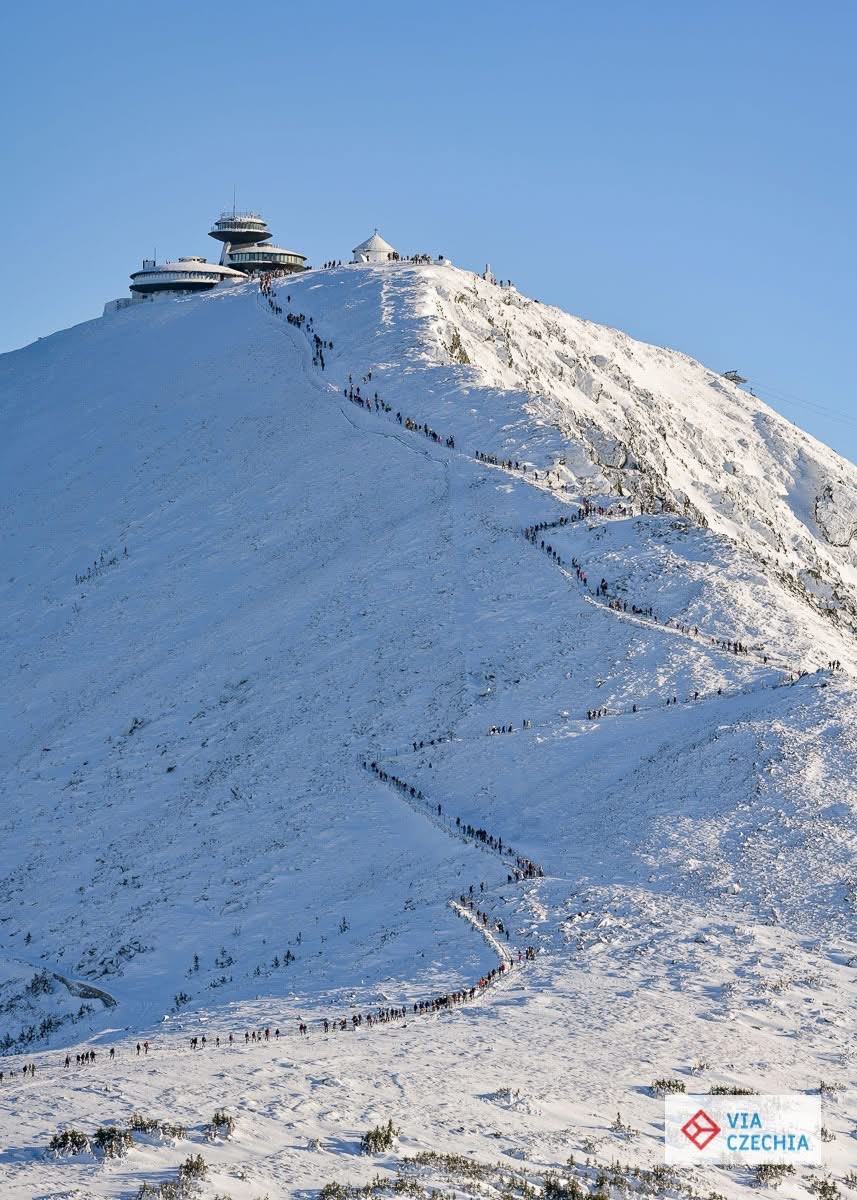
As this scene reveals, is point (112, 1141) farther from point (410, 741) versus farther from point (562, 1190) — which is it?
point (410, 741)

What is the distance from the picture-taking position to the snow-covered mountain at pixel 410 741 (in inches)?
1401

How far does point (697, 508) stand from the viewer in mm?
91000

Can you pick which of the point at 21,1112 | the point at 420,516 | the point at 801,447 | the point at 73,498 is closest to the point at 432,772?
the point at 420,516

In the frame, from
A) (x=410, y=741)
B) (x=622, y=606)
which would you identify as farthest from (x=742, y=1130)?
(x=622, y=606)

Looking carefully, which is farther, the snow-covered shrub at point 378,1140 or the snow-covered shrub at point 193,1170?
the snow-covered shrub at point 378,1140

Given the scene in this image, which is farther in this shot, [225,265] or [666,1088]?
[225,265]

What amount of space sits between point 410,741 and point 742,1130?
27.2 m

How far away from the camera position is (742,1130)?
29094 millimetres

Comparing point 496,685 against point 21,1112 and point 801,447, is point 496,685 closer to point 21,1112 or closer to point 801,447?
point 21,1112

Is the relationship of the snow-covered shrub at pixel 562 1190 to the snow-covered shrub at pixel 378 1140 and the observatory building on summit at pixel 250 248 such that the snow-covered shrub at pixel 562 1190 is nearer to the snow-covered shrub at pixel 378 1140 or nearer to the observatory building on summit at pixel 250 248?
the snow-covered shrub at pixel 378 1140

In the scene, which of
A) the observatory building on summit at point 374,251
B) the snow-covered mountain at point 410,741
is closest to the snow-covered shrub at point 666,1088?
the snow-covered mountain at point 410,741

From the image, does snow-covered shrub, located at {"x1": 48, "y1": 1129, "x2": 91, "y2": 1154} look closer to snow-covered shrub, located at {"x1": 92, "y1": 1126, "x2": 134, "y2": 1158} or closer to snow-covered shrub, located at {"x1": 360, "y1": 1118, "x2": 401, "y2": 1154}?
snow-covered shrub, located at {"x1": 92, "y1": 1126, "x2": 134, "y2": 1158}

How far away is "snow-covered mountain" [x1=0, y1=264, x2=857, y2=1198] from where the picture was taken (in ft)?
117

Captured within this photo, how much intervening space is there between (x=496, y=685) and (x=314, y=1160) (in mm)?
32471
